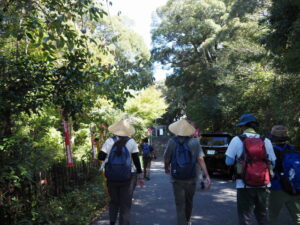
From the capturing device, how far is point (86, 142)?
15.3 m

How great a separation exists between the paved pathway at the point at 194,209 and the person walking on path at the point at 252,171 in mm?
1744

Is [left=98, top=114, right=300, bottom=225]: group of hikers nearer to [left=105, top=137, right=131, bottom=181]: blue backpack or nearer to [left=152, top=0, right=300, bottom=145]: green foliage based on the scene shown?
[left=105, top=137, right=131, bottom=181]: blue backpack

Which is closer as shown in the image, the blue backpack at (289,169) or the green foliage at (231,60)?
the blue backpack at (289,169)

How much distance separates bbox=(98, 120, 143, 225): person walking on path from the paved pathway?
4.05 ft

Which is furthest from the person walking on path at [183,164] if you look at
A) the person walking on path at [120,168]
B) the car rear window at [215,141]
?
the car rear window at [215,141]

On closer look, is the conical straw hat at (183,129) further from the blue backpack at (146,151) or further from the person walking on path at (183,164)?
the blue backpack at (146,151)

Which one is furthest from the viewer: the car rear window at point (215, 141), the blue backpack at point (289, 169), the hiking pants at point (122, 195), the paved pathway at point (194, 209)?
the car rear window at point (215, 141)

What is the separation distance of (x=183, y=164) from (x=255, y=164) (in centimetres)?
106

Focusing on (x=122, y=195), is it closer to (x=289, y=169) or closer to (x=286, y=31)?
(x=289, y=169)

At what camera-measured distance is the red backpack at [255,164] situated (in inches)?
160

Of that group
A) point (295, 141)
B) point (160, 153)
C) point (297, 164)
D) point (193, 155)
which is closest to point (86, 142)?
point (295, 141)

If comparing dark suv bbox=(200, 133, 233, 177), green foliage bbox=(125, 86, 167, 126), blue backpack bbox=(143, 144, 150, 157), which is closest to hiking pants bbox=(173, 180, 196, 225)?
dark suv bbox=(200, 133, 233, 177)

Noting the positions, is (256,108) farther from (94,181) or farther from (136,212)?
(136,212)

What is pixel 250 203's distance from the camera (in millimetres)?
4148
